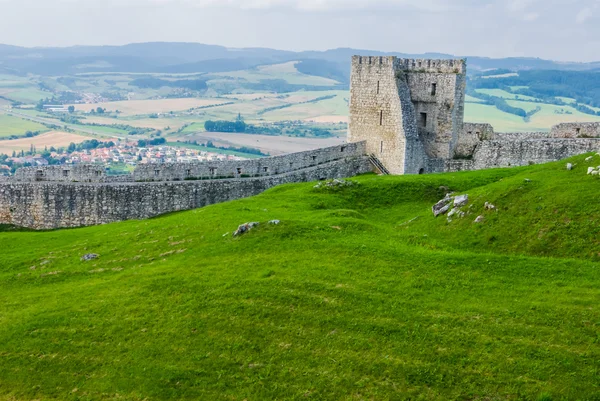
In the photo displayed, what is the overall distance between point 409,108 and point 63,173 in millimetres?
22982

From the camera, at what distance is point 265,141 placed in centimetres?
13750

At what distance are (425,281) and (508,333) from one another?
362 centimetres

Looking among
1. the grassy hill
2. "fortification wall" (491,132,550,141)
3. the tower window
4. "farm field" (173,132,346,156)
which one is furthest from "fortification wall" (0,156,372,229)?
"farm field" (173,132,346,156)

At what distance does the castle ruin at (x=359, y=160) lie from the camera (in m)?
40.4

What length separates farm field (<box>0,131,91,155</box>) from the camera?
11734cm

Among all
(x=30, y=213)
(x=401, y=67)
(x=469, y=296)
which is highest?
(x=401, y=67)

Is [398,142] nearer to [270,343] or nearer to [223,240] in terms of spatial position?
[223,240]

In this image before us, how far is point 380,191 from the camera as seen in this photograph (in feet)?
116

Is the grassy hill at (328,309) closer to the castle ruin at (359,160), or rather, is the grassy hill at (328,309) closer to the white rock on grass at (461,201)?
the white rock on grass at (461,201)

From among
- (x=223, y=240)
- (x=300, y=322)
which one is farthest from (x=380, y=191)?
(x=300, y=322)

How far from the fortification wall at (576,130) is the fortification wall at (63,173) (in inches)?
1198

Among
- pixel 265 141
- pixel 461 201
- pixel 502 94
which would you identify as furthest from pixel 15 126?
pixel 461 201

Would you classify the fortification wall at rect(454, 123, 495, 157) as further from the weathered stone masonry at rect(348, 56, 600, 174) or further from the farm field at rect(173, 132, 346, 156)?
Result: the farm field at rect(173, 132, 346, 156)

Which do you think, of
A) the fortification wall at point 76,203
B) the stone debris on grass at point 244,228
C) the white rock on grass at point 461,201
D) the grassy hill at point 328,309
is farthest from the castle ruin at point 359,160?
the white rock on grass at point 461,201
